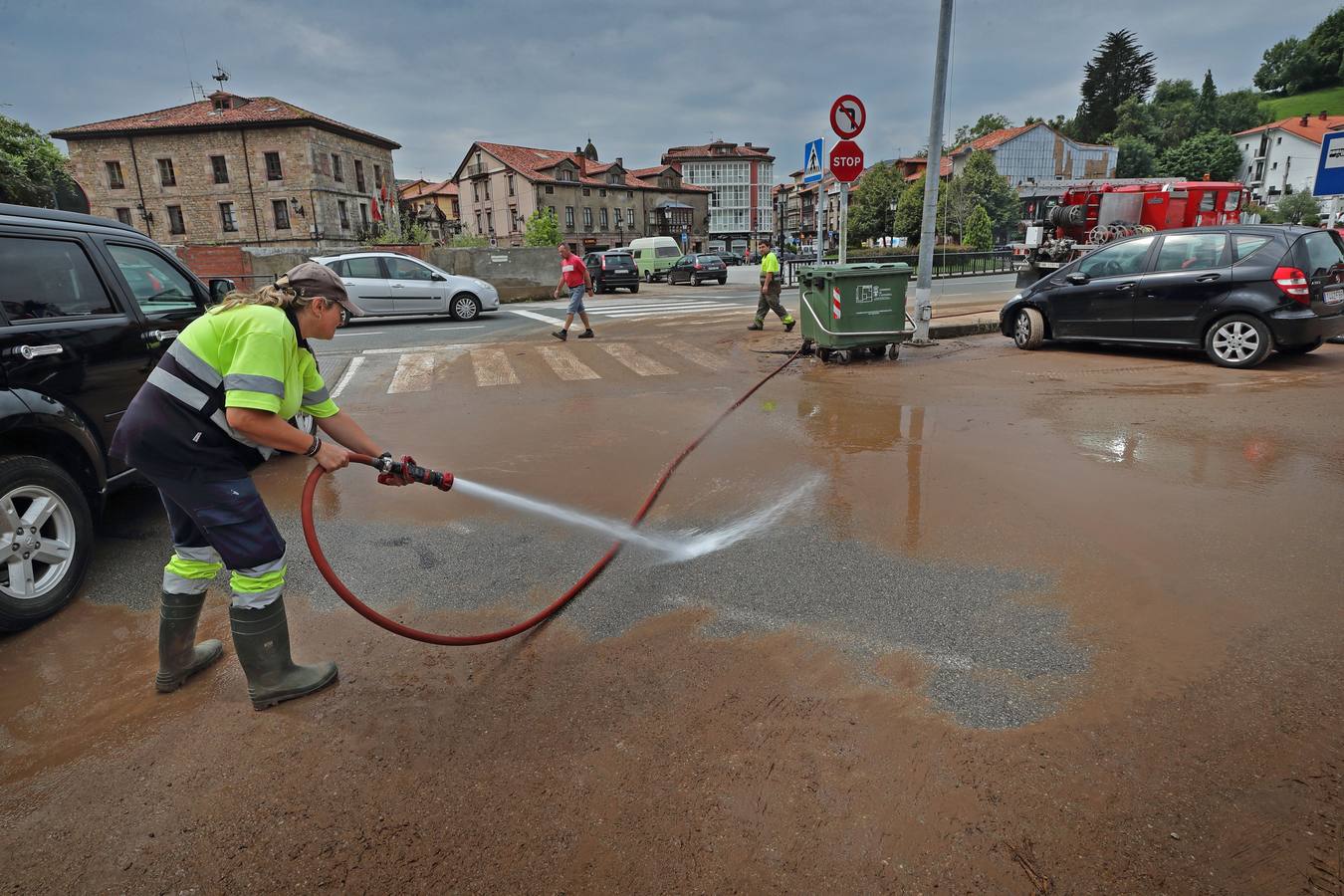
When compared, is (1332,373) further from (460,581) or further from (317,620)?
(317,620)

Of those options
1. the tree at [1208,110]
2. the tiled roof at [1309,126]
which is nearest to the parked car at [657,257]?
the tiled roof at [1309,126]

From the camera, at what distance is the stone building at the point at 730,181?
86.4 metres

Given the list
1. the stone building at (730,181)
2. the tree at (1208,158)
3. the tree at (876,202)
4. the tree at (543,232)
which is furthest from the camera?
the stone building at (730,181)

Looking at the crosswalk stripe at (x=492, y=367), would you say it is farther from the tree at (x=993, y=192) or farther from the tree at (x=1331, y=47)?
the tree at (x=1331, y=47)

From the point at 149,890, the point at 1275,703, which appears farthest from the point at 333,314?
the point at 1275,703

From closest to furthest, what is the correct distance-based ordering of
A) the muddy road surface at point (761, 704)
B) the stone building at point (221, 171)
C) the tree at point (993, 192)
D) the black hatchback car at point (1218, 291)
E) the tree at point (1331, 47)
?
the muddy road surface at point (761, 704), the black hatchback car at point (1218, 291), the stone building at point (221, 171), the tree at point (993, 192), the tree at point (1331, 47)

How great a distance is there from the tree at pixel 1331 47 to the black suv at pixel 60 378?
135 m

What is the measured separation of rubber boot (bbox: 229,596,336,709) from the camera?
8.87 feet

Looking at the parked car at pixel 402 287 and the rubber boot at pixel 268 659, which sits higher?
the parked car at pixel 402 287

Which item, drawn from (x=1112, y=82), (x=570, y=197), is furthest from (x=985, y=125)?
(x=570, y=197)

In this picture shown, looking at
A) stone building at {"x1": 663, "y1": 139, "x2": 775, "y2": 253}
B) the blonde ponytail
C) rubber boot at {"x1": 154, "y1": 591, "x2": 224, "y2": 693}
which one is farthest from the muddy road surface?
stone building at {"x1": 663, "y1": 139, "x2": 775, "y2": 253}

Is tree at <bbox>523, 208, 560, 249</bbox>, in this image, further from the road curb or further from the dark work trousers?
the dark work trousers

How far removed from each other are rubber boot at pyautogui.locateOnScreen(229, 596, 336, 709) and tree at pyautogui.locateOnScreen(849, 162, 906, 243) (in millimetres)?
59510

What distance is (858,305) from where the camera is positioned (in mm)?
9555
